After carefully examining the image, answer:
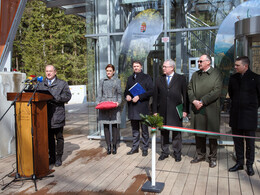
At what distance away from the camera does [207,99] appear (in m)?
4.29

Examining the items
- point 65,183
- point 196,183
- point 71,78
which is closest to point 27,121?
point 65,183

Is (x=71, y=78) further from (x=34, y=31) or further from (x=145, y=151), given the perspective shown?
(x=145, y=151)

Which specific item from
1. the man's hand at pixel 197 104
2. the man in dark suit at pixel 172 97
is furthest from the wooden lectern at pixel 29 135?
the man's hand at pixel 197 104

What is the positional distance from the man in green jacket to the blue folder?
0.92 m

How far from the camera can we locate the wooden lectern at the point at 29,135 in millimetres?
3904

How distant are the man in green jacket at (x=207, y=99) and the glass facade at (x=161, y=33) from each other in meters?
1.54

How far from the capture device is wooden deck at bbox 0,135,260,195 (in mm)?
3586

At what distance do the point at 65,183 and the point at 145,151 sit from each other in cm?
175

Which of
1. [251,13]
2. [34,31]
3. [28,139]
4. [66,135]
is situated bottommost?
[66,135]

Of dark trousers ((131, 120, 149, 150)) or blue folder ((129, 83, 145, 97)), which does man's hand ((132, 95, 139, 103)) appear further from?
dark trousers ((131, 120, 149, 150))

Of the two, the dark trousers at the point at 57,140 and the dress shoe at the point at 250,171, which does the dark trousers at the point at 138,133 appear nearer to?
the dark trousers at the point at 57,140

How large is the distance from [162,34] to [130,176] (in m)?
3.42

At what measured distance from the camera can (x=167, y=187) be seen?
143 inches

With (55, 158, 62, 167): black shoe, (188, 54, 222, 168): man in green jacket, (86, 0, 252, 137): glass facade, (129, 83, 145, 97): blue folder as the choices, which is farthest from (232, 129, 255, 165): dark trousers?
(55, 158, 62, 167): black shoe
